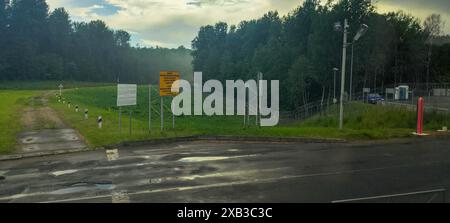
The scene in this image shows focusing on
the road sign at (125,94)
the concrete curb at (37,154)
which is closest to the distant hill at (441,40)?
the road sign at (125,94)

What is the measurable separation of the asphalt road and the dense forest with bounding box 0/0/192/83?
9210 cm

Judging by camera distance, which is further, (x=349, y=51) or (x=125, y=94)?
(x=349, y=51)

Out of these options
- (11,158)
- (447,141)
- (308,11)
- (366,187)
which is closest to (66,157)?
(11,158)

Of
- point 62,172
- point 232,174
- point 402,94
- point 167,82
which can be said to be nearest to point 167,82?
point 167,82

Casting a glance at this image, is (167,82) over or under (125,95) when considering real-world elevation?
over

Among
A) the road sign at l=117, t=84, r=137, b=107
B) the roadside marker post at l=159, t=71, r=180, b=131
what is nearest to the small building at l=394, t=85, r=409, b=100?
the roadside marker post at l=159, t=71, r=180, b=131

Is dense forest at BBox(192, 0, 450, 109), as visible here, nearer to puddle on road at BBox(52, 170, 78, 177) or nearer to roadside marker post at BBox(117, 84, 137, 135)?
roadside marker post at BBox(117, 84, 137, 135)

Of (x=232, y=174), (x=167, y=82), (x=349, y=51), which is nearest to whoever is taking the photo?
(x=232, y=174)

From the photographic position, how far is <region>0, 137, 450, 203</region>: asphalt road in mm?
10383

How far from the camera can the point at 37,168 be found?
1423 centimetres

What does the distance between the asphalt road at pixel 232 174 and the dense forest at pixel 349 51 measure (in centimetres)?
5974

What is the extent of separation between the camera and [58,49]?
147m

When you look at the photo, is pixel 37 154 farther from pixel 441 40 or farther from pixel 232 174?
pixel 441 40

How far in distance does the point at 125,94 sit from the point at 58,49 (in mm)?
136834
